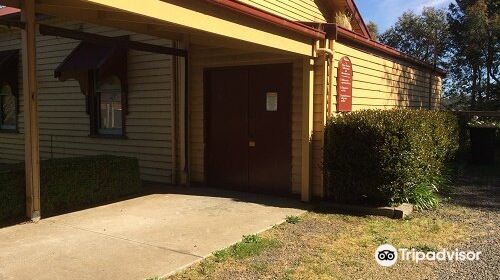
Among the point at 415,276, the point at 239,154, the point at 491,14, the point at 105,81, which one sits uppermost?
the point at 491,14

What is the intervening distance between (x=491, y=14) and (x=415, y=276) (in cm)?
2619

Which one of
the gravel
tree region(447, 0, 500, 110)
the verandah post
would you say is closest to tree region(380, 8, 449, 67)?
tree region(447, 0, 500, 110)

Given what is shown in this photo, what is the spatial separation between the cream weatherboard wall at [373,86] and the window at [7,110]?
9837 millimetres

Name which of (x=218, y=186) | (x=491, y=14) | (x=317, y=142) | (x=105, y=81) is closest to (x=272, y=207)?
(x=317, y=142)

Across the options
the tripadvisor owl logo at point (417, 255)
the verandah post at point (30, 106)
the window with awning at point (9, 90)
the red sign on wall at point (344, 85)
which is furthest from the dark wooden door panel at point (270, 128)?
the window with awning at point (9, 90)

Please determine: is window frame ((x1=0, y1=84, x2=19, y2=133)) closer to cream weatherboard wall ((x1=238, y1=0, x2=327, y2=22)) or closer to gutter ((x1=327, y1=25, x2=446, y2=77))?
cream weatherboard wall ((x1=238, y1=0, x2=327, y2=22))

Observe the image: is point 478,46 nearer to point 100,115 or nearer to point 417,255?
point 100,115

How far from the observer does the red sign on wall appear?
25.5ft

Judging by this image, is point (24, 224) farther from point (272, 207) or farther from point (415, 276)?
point (415, 276)

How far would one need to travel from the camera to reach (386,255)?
16.7ft

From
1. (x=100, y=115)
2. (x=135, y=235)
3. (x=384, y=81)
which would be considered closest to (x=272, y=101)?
(x=384, y=81)

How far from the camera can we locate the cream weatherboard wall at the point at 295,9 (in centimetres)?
1009

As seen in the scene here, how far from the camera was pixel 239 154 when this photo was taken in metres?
8.66

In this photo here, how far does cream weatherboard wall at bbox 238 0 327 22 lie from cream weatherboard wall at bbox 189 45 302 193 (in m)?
1.59
